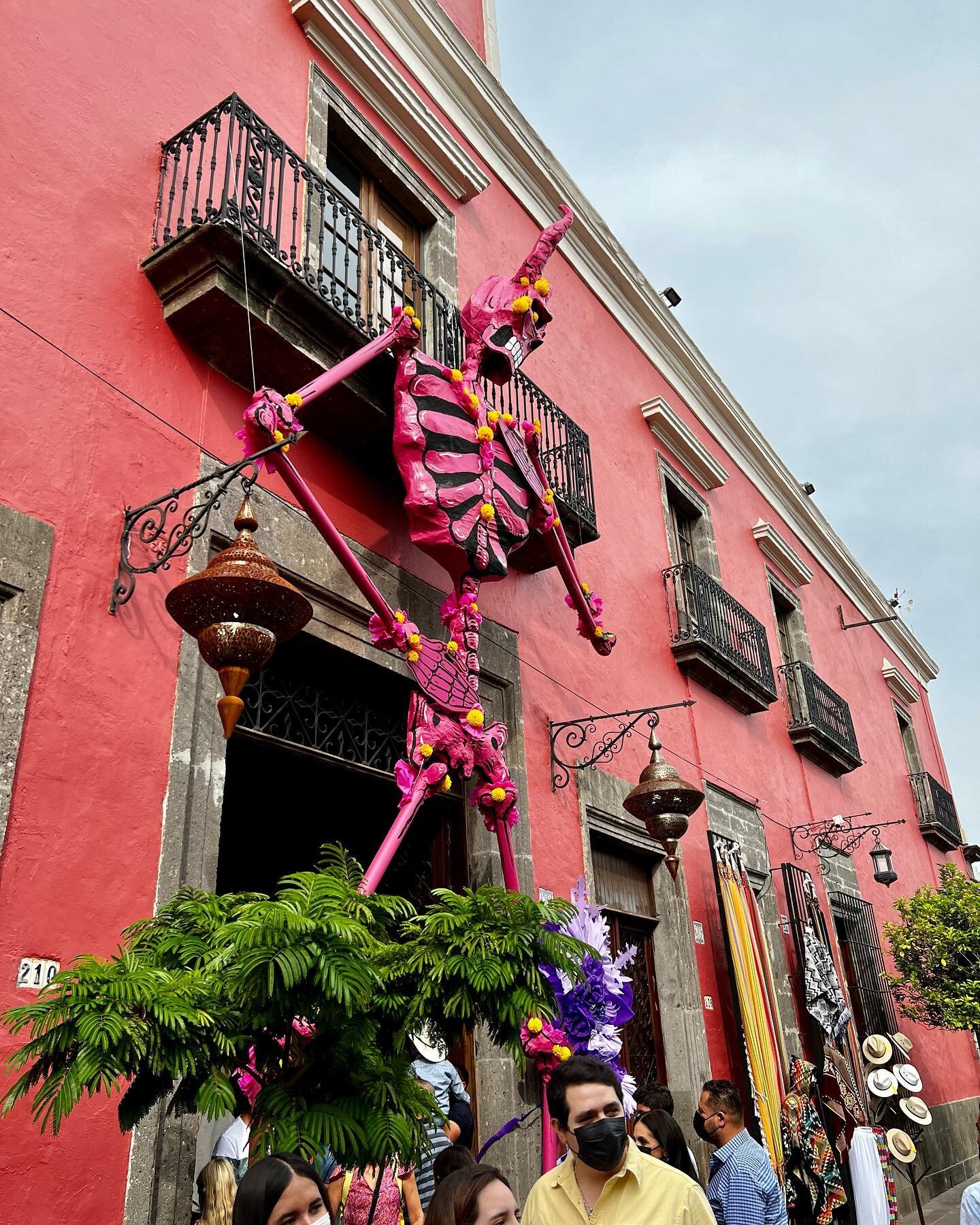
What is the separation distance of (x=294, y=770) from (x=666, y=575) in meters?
4.43

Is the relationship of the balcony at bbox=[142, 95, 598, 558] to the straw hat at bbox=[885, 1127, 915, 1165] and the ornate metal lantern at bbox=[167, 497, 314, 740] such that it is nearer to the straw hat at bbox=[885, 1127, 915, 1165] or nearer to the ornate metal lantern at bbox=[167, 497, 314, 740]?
the ornate metal lantern at bbox=[167, 497, 314, 740]

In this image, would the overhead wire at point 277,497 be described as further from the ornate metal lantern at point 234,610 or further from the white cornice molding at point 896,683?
the white cornice molding at point 896,683

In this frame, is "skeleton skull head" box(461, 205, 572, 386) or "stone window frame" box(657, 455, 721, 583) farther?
"stone window frame" box(657, 455, 721, 583)

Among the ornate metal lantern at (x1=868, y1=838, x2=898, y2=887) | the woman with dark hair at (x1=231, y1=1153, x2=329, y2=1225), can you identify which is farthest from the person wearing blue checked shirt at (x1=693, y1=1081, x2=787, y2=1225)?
the ornate metal lantern at (x1=868, y1=838, x2=898, y2=887)

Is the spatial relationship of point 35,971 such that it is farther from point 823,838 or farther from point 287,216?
point 823,838

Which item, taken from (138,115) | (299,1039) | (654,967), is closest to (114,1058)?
→ (299,1039)

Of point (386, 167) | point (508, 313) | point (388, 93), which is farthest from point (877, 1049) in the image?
point (388, 93)

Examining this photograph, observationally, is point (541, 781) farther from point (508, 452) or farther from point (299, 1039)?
point (299, 1039)

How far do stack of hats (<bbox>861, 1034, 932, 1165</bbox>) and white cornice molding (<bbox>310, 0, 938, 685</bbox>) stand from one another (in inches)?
257

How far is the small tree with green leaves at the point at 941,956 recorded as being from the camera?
11148 mm

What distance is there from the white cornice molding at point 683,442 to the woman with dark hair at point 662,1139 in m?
7.17

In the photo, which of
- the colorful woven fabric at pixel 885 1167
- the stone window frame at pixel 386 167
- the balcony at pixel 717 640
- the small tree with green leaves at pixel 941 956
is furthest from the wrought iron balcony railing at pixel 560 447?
the small tree with green leaves at pixel 941 956

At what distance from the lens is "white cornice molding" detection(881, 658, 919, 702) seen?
1688 centimetres

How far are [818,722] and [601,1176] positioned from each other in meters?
9.88
